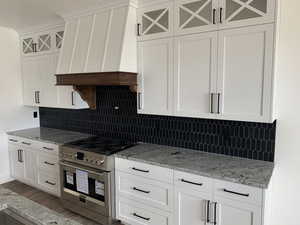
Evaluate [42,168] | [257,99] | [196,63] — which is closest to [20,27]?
[42,168]

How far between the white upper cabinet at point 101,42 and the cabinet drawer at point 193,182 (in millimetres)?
1245

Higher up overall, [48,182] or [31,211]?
[31,211]

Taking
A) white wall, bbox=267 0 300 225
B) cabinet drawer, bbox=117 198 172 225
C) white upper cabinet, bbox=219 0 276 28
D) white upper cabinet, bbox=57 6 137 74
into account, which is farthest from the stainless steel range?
white upper cabinet, bbox=219 0 276 28

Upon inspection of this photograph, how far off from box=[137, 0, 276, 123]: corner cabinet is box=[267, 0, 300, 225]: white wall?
1.20ft

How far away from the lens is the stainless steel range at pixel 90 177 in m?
2.60

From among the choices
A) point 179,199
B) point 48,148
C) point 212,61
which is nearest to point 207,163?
point 179,199

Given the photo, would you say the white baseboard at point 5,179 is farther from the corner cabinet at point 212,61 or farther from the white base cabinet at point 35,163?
the corner cabinet at point 212,61

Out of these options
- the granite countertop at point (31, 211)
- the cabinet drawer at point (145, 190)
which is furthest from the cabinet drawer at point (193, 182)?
the granite countertop at point (31, 211)

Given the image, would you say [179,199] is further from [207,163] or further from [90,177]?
[90,177]

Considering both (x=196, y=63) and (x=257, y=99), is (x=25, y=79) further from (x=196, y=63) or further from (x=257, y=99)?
(x=257, y=99)

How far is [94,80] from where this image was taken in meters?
2.70

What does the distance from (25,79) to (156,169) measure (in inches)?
117

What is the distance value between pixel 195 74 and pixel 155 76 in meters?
0.47

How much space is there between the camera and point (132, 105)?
123 inches
